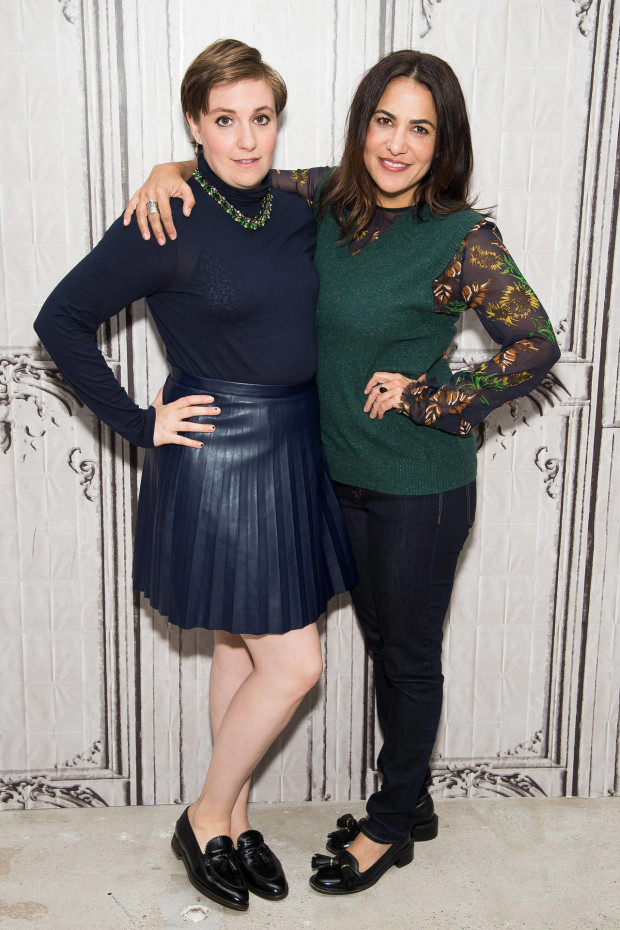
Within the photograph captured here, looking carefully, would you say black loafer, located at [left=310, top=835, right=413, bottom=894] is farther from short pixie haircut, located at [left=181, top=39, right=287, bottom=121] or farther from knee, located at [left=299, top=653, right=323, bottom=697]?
short pixie haircut, located at [left=181, top=39, right=287, bottom=121]

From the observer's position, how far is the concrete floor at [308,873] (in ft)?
6.59

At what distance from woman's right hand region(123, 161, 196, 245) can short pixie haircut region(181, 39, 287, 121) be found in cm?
15

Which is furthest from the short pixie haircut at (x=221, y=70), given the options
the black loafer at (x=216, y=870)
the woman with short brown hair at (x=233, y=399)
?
the black loafer at (x=216, y=870)

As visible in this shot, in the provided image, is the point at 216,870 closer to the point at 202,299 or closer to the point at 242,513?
the point at 242,513

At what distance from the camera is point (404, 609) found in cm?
199

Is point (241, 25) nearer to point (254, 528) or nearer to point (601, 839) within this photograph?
point (254, 528)

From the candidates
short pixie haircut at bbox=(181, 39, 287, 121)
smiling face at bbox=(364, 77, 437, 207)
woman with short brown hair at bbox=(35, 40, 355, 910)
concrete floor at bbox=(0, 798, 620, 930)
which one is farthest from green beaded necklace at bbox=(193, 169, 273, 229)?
concrete floor at bbox=(0, 798, 620, 930)

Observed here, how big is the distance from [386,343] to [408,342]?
57mm

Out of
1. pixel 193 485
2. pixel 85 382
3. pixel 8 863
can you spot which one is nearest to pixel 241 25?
pixel 85 382

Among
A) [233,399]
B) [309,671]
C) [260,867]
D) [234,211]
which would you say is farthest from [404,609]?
[234,211]

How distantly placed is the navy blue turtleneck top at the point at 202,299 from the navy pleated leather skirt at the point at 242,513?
65mm

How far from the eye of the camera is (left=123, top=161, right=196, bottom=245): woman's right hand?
68.2 inches

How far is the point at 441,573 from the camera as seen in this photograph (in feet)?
6.54

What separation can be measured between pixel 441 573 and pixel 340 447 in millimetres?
366
